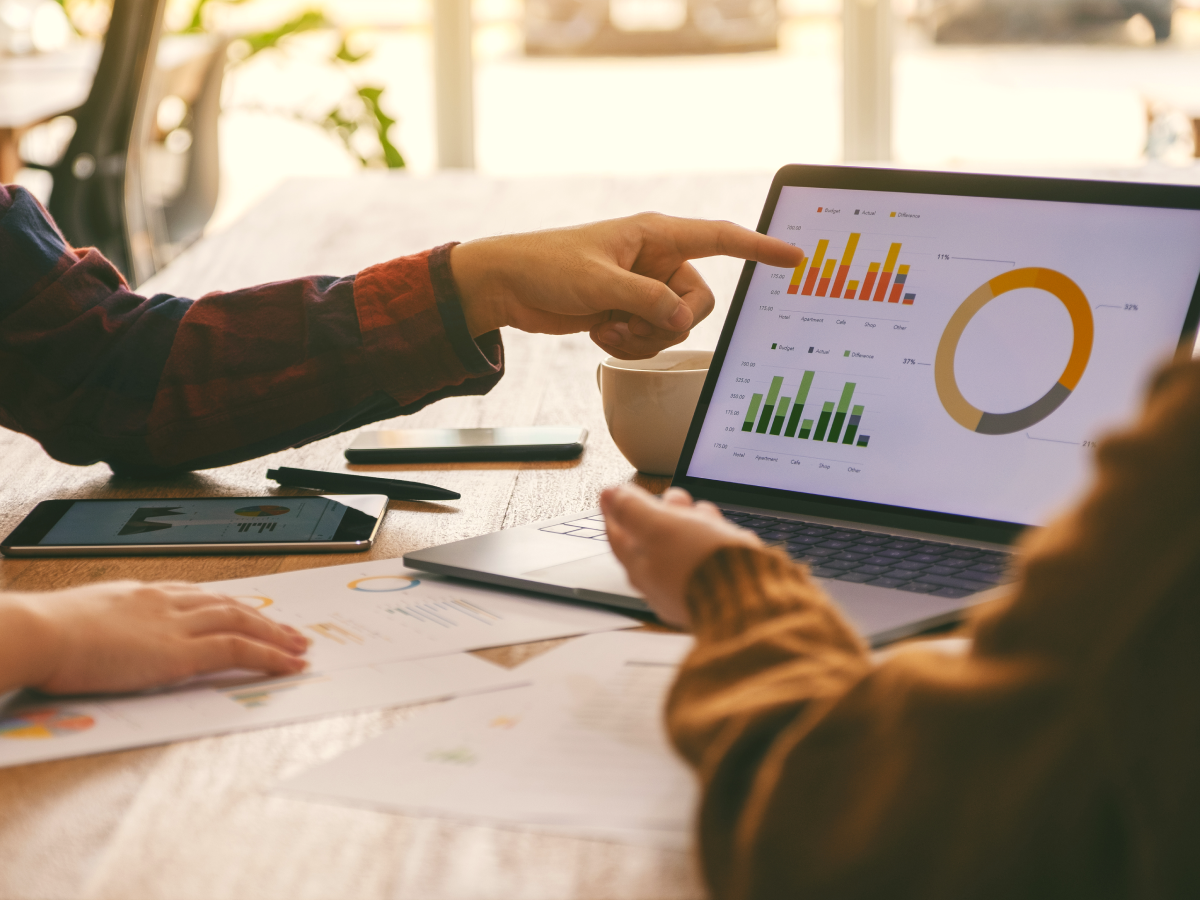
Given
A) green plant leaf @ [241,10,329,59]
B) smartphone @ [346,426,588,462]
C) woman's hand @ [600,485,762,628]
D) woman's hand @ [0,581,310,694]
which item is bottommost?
smartphone @ [346,426,588,462]

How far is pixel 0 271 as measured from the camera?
3.11 feet

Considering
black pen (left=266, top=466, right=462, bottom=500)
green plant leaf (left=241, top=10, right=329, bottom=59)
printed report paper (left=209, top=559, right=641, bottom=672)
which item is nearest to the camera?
printed report paper (left=209, top=559, right=641, bottom=672)

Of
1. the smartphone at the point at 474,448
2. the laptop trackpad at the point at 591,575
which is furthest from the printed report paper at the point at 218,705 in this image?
the smartphone at the point at 474,448

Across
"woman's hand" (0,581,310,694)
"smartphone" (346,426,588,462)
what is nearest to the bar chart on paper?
"smartphone" (346,426,588,462)

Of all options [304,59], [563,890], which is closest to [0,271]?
[563,890]

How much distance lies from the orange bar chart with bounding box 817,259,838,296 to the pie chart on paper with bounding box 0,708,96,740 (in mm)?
541

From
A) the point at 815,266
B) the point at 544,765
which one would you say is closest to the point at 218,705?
the point at 544,765

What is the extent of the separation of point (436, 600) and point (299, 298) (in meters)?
0.38

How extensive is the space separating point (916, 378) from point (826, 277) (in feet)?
0.35

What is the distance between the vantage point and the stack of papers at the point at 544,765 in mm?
474

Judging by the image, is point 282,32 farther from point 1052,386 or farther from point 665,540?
point 665,540

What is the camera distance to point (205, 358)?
98 centimetres

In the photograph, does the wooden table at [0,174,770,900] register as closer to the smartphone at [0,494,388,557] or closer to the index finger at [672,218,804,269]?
the smartphone at [0,494,388,557]

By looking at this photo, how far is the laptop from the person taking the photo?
2.35 ft
